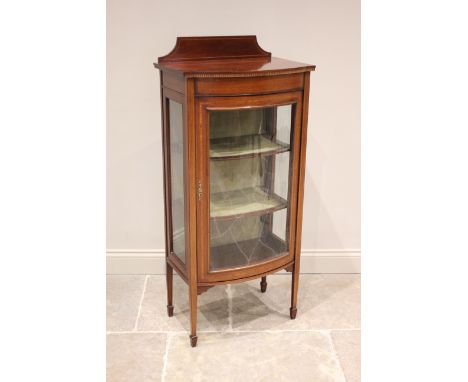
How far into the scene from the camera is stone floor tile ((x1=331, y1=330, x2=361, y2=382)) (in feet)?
6.57

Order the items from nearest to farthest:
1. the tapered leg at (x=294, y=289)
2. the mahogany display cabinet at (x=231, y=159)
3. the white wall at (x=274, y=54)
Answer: the mahogany display cabinet at (x=231, y=159) → the tapered leg at (x=294, y=289) → the white wall at (x=274, y=54)

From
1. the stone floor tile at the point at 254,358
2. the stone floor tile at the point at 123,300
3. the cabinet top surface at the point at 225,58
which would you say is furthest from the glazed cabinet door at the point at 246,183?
the stone floor tile at the point at 123,300

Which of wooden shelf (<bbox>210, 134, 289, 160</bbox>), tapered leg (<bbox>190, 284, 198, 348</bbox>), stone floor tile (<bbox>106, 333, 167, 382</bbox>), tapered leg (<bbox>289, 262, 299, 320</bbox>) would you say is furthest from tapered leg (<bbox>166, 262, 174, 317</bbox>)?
wooden shelf (<bbox>210, 134, 289, 160</bbox>)

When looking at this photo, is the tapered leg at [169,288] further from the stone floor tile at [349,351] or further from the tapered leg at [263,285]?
the stone floor tile at [349,351]

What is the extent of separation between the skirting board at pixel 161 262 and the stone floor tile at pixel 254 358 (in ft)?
1.95

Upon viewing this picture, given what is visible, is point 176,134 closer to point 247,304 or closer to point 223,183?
point 223,183

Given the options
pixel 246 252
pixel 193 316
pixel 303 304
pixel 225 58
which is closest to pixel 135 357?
pixel 193 316

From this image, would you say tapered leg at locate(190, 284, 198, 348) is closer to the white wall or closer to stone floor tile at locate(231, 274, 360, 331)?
stone floor tile at locate(231, 274, 360, 331)

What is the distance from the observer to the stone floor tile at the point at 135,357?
6.51 feet

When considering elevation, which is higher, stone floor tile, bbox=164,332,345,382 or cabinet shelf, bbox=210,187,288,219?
cabinet shelf, bbox=210,187,288,219

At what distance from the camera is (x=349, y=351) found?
2133 millimetres

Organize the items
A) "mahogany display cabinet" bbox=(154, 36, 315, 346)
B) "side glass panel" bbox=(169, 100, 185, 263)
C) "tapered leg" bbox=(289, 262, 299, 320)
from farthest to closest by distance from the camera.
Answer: "tapered leg" bbox=(289, 262, 299, 320)
"side glass panel" bbox=(169, 100, 185, 263)
"mahogany display cabinet" bbox=(154, 36, 315, 346)

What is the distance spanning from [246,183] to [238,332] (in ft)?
2.13
